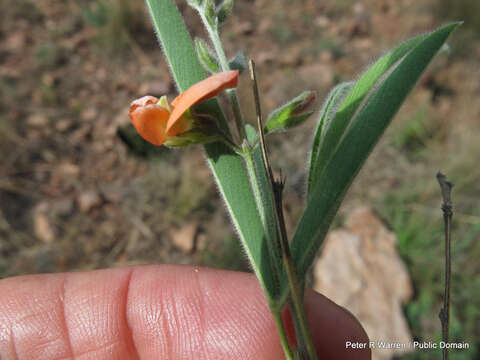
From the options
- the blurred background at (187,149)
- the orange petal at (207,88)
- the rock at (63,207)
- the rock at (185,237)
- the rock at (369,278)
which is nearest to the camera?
the orange petal at (207,88)

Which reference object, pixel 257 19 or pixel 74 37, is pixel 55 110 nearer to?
pixel 74 37

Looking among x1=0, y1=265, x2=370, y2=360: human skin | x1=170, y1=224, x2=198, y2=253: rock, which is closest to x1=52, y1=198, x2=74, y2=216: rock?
x1=170, y1=224, x2=198, y2=253: rock

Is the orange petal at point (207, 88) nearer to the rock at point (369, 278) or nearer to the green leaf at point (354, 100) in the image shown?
the green leaf at point (354, 100)

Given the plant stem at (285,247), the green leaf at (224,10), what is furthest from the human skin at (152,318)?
the green leaf at (224,10)

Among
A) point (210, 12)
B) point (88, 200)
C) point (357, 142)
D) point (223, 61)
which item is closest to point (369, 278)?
point (357, 142)

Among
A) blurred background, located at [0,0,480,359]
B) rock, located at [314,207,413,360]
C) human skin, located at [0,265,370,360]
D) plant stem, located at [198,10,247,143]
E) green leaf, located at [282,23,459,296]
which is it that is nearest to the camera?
green leaf, located at [282,23,459,296]

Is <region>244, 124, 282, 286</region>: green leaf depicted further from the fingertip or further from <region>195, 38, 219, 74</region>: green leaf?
the fingertip
